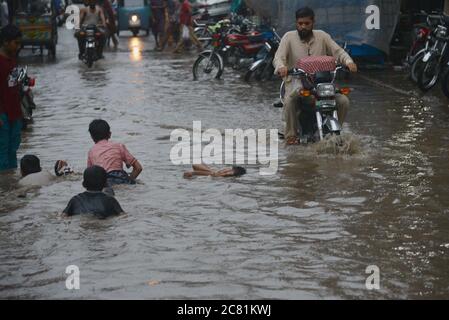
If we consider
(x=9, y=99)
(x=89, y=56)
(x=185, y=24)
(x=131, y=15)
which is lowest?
(x=131, y=15)

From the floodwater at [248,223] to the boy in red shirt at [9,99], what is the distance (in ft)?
1.18

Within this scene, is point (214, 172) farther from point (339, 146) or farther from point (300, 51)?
point (300, 51)

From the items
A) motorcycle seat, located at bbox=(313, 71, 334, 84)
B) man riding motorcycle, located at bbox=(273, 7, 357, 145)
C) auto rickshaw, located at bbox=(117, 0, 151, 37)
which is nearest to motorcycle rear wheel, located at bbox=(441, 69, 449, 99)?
man riding motorcycle, located at bbox=(273, 7, 357, 145)

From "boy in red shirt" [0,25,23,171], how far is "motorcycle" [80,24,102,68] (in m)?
12.5

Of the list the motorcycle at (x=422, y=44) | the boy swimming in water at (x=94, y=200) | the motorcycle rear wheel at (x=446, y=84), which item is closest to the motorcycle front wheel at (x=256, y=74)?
the motorcycle at (x=422, y=44)

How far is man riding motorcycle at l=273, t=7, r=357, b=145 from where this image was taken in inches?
442

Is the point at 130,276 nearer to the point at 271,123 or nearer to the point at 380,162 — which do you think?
the point at 380,162

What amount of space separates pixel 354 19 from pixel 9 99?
984cm

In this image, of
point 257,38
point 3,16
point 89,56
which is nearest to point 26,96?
point 257,38

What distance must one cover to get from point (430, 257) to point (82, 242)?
2568 millimetres

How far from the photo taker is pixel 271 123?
13.4 m

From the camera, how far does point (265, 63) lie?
1895cm

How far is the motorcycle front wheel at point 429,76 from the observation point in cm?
1548
